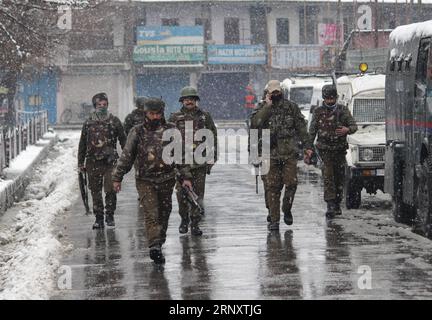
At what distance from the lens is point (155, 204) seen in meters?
A: 11.8

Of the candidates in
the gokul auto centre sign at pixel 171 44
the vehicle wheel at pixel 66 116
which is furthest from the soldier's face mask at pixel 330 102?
the vehicle wheel at pixel 66 116

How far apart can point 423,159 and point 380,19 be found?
5287 centimetres

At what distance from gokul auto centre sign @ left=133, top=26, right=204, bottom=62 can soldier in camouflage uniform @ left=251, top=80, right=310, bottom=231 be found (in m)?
48.0

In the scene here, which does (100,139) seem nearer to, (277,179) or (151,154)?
(277,179)

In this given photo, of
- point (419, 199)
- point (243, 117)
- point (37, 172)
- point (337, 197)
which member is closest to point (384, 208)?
point (337, 197)

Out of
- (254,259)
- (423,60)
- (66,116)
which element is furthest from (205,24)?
(254,259)

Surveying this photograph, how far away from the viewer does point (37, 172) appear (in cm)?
2867

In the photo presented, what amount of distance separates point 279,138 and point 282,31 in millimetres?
51906

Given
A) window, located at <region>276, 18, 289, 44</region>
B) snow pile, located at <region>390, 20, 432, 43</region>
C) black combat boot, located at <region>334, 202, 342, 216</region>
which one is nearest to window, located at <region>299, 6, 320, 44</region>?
window, located at <region>276, 18, 289, 44</region>

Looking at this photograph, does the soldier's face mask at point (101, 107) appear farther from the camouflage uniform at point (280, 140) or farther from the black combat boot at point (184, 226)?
the camouflage uniform at point (280, 140)

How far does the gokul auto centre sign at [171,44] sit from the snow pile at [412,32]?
151 feet

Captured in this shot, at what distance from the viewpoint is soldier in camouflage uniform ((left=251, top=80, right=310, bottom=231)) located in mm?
14367

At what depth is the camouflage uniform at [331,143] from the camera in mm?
16016
